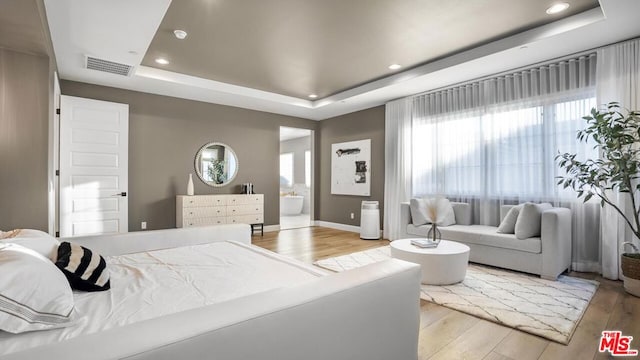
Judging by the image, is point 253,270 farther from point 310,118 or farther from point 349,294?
point 310,118

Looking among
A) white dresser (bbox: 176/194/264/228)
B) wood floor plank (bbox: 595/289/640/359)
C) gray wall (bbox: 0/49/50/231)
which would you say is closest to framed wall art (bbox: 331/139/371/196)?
white dresser (bbox: 176/194/264/228)

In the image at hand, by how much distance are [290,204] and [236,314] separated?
29.1 ft

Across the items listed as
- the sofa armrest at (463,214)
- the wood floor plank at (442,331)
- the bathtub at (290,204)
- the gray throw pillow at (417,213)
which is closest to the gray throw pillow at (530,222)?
the sofa armrest at (463,214)

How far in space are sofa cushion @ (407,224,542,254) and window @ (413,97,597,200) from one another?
64cm

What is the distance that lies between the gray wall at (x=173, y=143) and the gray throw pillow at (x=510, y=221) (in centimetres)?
431

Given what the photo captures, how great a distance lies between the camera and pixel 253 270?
1785mm

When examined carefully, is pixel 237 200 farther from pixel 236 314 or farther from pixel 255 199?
pixel 236 314

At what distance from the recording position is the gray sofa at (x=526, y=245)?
10.9 ft

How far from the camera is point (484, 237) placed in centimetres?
384

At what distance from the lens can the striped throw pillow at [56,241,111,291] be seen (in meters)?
1.46

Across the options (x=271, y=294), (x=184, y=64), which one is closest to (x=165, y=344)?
(x=271, y=294)

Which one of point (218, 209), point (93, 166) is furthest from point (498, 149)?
point (93, 166)

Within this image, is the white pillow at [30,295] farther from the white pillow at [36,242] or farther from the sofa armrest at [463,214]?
the sofa armrest at [463,214]

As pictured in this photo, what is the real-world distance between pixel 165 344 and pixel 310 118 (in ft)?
22.1
